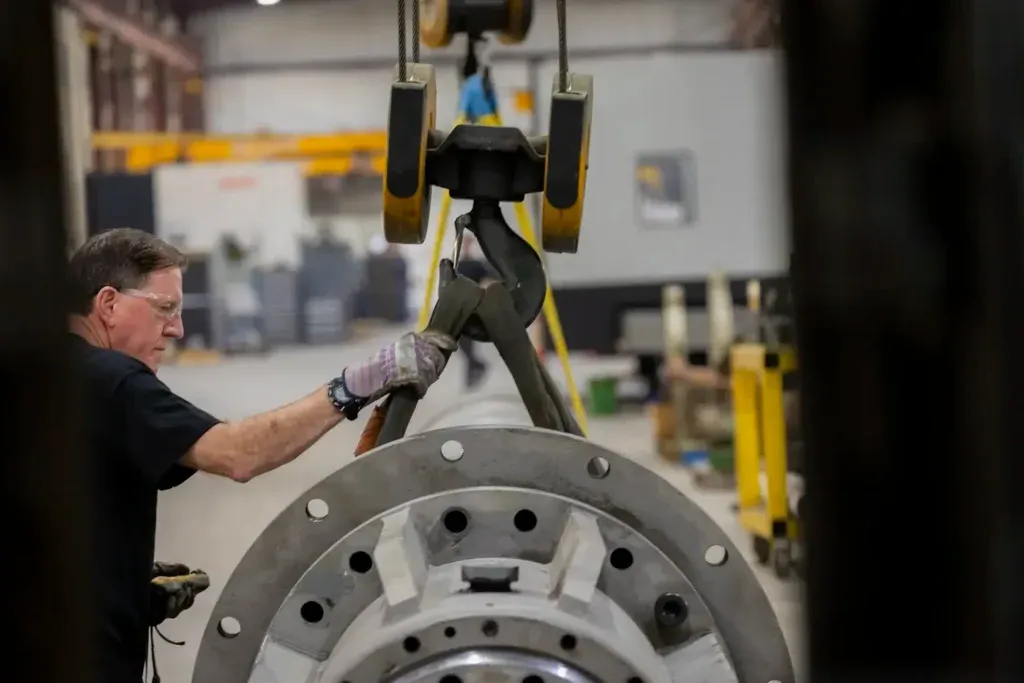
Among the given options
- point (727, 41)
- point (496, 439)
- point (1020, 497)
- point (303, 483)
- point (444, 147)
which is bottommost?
point (303, 483)

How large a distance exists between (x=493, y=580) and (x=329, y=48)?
8.53 metres

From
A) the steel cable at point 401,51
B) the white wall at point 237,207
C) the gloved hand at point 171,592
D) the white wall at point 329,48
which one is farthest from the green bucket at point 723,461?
the white wall at point 329,48

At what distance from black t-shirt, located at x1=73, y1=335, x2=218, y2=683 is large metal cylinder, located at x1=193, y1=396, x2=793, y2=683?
315mm

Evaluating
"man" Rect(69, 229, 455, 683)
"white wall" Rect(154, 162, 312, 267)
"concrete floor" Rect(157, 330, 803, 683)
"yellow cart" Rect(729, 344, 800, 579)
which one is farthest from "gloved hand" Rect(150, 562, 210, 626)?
"white wall" Rect(154, 162, 312, 267)

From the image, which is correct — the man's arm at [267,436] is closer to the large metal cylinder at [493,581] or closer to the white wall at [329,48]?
the large metal cylinder at [493,581]

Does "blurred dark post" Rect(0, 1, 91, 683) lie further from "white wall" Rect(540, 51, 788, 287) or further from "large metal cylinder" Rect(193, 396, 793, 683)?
"white wall" Rect(540, 51, 788, 287)

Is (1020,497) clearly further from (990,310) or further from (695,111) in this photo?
(695,111)

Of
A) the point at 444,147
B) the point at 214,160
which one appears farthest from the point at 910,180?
the point at 214,160

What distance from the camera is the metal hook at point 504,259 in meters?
1.35

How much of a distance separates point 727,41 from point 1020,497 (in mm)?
8340

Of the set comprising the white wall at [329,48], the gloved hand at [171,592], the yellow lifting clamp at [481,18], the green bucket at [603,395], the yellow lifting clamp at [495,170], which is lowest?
the green bucket at [603,395]

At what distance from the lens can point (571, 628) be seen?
3.10 ft

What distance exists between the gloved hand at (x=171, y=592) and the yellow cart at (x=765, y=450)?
1981 millimetres

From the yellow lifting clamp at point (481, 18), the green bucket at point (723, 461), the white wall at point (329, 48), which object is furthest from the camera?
the white wall at point (329, 48)
